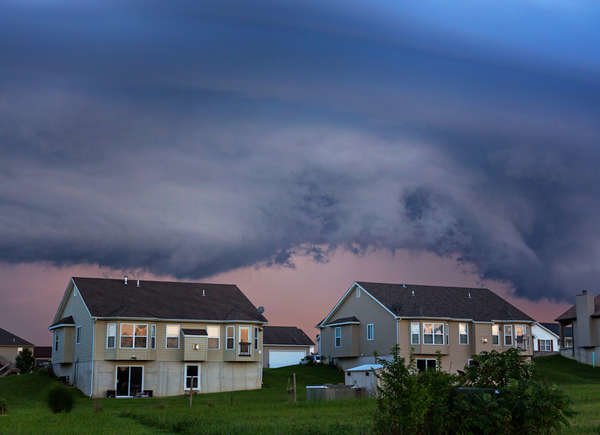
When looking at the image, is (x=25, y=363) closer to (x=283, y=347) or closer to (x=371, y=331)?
(x=283, y=347)

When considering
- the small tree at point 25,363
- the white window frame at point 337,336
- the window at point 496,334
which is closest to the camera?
the window at point 496,334

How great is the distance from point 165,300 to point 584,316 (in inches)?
1480

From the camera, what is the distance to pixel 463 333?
6450cm

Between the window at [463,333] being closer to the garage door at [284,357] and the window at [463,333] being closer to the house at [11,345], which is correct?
the garage door at [284,357]

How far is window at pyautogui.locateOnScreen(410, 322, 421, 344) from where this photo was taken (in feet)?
204

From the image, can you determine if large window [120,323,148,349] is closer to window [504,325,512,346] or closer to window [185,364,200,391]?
window [185,364,200,391]

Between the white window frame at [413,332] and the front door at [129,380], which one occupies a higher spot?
the white window frame at [413,332]

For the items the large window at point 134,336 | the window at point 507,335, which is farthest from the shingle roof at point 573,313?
the large window at point 134,336

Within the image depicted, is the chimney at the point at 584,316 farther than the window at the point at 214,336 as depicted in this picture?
Yes

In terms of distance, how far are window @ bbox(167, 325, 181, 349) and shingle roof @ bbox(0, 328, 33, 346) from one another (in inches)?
2187

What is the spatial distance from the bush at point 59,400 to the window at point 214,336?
2184 centimetres

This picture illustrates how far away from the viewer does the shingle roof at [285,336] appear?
99.6m

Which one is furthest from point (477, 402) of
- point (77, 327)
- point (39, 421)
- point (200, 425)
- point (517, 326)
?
point (517, 326)

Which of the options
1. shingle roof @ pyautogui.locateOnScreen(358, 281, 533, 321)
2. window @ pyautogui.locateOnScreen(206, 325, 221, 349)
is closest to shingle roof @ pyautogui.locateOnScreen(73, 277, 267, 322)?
window @ pyautogui.locateOnScreen(206, 325, 221, 349)
